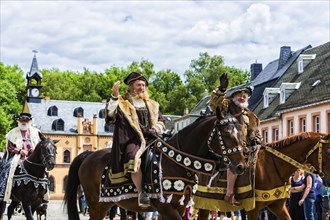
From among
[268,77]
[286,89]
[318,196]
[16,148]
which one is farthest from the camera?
[268,77]

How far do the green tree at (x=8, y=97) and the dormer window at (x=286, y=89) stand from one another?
2424cm

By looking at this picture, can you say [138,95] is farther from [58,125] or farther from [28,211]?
[58,125]

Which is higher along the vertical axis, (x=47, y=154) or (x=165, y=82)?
(x=165, y=82)

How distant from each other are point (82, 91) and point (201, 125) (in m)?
79.9

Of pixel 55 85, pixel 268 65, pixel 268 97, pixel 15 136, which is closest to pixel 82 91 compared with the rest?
pixel 55 85

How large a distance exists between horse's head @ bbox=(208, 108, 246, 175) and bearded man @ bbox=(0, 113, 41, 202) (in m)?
7.62

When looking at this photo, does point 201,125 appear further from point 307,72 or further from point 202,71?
point 202,71

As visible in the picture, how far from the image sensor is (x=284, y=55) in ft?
187

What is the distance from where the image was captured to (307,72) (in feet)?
157

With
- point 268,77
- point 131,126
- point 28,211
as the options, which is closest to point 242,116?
point 131,126

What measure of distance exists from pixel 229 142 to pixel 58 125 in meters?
72.3

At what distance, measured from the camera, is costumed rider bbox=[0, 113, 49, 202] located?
47.2ft

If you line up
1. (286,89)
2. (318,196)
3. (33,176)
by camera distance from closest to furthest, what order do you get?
(33,176) < (318,196) < (286,89)

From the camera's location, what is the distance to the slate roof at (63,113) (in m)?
77.9
